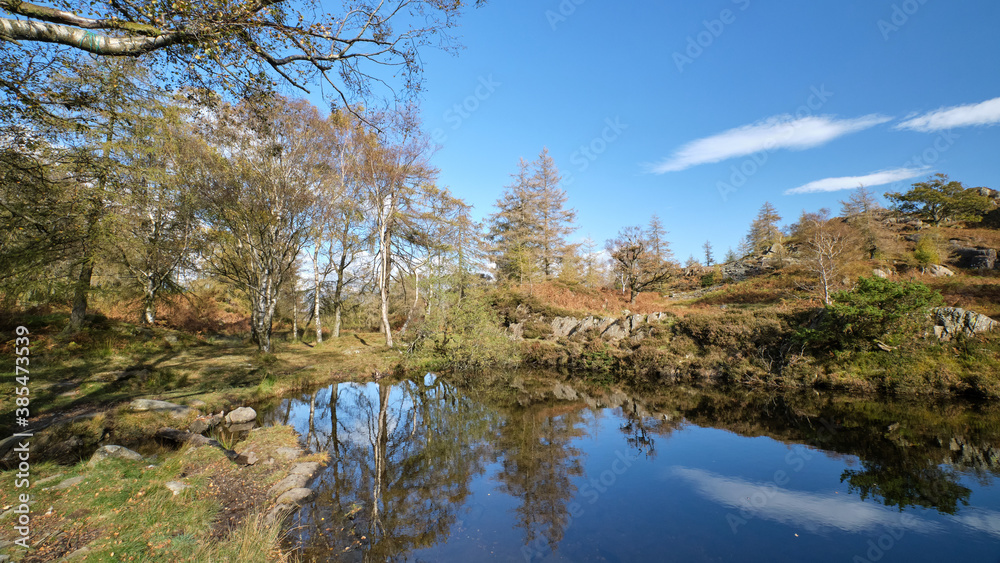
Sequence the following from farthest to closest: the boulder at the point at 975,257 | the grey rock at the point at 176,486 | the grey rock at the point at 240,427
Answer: the boulder at the point at 975,257, the grey rock at the point at 240,427, the grey rock at the point at 176,486

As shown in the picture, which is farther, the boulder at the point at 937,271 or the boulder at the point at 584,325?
the boulder at the point at 584,325

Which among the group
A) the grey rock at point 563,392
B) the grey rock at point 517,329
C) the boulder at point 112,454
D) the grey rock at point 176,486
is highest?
the grey rock at point 517,329

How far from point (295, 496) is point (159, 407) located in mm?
5985

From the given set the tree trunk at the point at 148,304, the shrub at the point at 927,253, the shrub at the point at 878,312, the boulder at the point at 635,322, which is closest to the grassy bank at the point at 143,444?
the tree trunk at the point at 148,304

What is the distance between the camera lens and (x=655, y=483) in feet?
23.7

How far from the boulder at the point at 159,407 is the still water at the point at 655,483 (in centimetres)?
207

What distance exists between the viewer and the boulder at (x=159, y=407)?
8945 mm

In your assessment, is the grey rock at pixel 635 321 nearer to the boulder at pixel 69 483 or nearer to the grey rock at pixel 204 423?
the grey rock at pixel 204 423

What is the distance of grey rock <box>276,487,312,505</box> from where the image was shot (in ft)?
19.4

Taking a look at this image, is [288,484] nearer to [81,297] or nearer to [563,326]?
[81,297]

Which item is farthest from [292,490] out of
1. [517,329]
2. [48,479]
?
[517,329]

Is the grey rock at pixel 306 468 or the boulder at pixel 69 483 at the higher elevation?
the boulder at pixel 69 483

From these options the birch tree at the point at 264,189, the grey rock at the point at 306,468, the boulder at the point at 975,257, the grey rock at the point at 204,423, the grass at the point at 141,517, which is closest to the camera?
the grass at the point at 141,517

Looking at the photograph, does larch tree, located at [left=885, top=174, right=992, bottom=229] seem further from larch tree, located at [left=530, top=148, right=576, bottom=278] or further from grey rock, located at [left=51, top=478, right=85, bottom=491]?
grey rock, located at [left=51, top=478, right=85, bottom=491]
